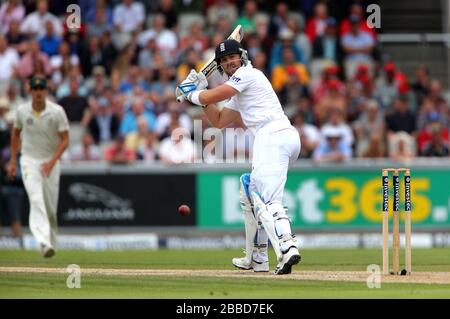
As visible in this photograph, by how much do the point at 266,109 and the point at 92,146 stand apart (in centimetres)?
886

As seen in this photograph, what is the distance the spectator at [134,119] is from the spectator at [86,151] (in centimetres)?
55

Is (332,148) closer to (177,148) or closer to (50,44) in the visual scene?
(177,148)

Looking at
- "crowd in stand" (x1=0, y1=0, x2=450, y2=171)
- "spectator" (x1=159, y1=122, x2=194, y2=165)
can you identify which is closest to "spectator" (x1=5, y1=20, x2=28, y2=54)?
"crowd in stand" (x1=0, y1=0, x2=450, y2=171)

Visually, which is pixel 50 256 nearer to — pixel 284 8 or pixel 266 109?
pixel 266 109

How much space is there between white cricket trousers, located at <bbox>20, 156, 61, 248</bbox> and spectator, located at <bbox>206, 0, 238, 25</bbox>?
27.7ft

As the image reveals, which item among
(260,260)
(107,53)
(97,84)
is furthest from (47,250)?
(107,53)

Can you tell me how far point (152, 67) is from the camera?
21562 mm

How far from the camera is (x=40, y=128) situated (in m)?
14.4

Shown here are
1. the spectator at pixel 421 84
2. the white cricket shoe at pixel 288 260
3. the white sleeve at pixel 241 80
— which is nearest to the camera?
the white cricket shoe at pixel 288 260

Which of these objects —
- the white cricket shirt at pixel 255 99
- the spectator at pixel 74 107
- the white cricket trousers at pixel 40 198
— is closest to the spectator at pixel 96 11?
the spectator at pixel 74 107

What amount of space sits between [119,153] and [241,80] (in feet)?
27.7

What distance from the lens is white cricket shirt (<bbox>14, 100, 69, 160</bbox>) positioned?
47.3ft

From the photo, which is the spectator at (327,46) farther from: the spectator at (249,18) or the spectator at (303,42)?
the spectator at (249,18)

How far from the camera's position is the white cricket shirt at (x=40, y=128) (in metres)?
14.4
